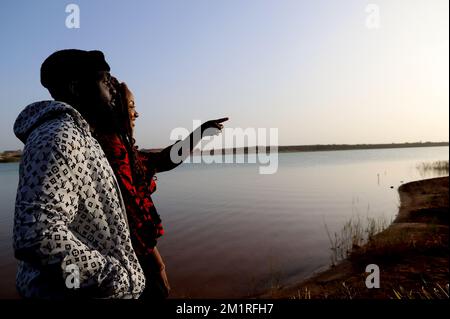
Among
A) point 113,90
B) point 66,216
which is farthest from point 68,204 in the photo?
point 113,90

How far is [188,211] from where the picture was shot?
51.2 feet

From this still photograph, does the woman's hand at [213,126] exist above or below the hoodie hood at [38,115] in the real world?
Answer: below

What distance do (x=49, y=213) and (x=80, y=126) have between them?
41 centimetres

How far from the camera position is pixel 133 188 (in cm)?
191

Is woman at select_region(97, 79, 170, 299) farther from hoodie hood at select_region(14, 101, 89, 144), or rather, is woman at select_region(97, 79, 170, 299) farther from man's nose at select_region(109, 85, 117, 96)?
hoodie hood at select_region(14, 101, 89, 144)

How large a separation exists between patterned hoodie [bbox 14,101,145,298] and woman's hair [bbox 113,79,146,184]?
0.49 m

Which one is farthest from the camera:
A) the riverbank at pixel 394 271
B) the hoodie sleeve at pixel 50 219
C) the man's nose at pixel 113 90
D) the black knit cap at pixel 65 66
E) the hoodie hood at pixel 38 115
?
the riverbank at pixel 394 271

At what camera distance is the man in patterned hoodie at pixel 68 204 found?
3.90 ft

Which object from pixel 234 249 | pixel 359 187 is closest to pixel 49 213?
pixel 234 249

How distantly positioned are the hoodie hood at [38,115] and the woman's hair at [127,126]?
1.61ft

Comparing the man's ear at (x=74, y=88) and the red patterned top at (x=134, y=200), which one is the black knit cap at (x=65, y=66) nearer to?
the man's ear at (x=74, y=88)

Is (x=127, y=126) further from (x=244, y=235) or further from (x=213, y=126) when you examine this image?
(x=244, y=235)

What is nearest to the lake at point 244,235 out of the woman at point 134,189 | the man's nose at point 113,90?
the woman at point 134,189

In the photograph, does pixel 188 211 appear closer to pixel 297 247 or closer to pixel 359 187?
pixel 297 247
